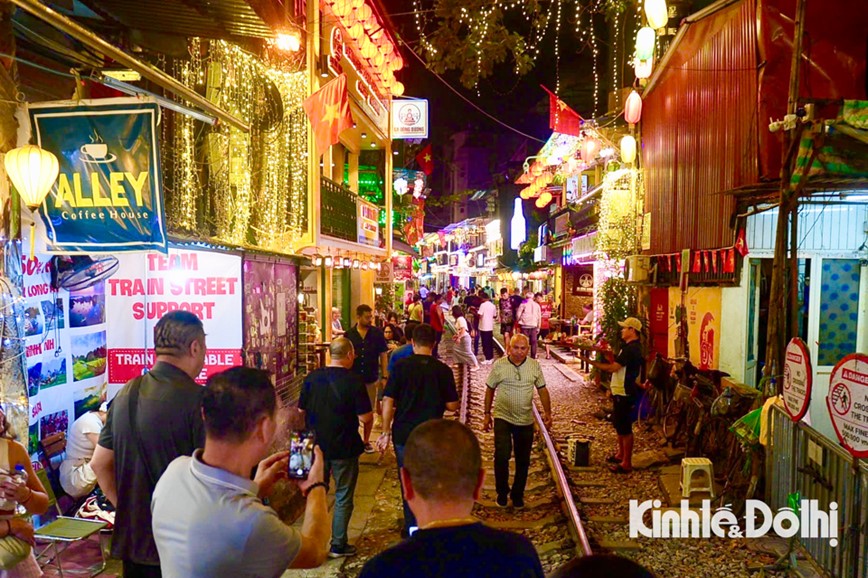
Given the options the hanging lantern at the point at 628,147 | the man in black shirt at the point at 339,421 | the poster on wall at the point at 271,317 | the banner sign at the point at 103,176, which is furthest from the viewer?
the hanging lantern at the point at 628,147

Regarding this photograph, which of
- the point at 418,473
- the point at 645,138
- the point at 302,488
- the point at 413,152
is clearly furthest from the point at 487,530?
the point at 413,152

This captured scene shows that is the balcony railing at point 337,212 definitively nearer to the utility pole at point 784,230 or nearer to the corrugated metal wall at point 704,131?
the corrugated metal wall at point 704,131

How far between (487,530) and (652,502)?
627 centimetres

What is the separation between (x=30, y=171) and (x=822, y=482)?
7121 millimetres

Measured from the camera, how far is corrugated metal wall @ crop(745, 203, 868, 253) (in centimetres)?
933

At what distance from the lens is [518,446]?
7.17m

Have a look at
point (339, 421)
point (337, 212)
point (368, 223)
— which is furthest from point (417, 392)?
point (368, 223)

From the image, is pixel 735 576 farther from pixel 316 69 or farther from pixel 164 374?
pixel 316 69

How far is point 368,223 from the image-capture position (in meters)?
16.5

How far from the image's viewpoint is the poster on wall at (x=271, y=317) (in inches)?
307

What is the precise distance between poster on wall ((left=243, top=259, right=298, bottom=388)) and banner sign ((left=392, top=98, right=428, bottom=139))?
33.9ft

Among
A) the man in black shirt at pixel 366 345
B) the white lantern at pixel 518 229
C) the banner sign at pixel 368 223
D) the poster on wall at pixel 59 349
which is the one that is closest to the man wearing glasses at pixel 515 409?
the man in black shirt at pixel 366 345

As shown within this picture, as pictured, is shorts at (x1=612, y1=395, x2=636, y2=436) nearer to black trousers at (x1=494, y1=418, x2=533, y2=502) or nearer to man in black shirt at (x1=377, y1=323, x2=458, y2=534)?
black trousers at (x1=494, y1=418, x2=533, y2=502)

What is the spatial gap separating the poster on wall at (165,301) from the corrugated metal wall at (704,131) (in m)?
6.96
